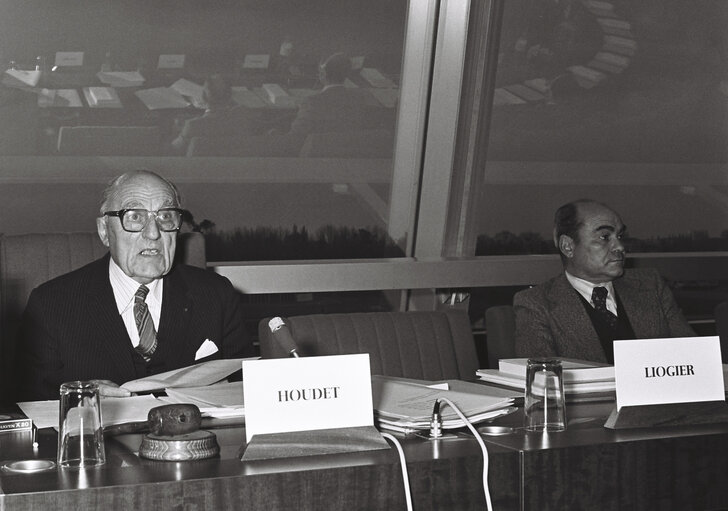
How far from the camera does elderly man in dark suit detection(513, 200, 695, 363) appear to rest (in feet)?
10.7

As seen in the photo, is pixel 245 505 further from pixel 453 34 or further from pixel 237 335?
pixel 453 34

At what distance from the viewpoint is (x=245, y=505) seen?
1.33m

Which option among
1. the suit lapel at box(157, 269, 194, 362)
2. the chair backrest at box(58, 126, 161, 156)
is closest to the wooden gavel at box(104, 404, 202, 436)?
the suit lapel at box(157, 269, 194, 362)

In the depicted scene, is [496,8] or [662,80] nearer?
[496,8]

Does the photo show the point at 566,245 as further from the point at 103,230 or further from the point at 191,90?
the point at 191,90

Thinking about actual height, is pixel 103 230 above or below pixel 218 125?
below

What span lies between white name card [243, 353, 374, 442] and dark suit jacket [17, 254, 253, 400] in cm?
126

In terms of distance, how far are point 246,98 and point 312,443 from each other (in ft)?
10.7

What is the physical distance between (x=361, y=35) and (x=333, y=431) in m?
3.37

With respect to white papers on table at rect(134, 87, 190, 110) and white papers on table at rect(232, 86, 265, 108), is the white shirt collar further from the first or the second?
white papers on table at rect(232, 86, 265, 108)

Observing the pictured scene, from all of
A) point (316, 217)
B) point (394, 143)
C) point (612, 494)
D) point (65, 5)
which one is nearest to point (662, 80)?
point (394, 143)

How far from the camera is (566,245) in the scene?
3564 millimetres

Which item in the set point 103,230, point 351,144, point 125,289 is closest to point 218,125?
point 351,144

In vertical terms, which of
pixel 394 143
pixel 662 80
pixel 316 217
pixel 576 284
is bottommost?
pixel 576 284
